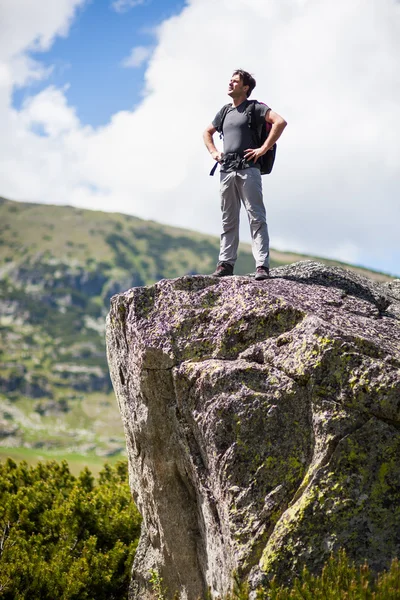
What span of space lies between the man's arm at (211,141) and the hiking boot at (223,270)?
216cm

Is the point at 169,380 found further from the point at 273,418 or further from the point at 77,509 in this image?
the point at 77,509

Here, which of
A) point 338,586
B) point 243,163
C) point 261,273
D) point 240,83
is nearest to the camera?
point 338,586

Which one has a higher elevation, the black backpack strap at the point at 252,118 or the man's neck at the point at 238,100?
the man's neck at the point at 238,100

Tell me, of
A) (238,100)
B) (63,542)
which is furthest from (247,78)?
(63,542)

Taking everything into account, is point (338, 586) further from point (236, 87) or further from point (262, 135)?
point (236, 87)

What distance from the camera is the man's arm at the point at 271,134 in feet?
38.9

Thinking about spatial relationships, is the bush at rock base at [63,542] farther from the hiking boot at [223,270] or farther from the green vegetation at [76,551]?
the hiking boot at [223,270]

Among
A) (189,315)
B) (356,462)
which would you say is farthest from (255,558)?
(189,315)

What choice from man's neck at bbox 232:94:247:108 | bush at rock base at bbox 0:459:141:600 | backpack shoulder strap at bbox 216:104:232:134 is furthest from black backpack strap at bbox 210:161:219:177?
bush at rock base at bbox 0:459:141:600

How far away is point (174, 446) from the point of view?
445 inches

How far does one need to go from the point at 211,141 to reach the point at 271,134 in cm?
165

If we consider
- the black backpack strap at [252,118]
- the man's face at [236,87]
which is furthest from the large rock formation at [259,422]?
the man's face at [236,87]

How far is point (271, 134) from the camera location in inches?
468

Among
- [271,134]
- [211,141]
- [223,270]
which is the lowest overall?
[223,270]
